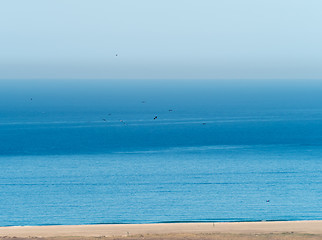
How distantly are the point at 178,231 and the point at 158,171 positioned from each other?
23503mm

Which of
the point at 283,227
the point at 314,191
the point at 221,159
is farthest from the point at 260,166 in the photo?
the point at 283,227

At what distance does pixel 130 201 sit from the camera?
1716 inches

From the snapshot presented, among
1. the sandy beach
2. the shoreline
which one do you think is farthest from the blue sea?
the sandy beach

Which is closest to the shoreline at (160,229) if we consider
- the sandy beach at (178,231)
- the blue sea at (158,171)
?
the sandy beach at (178,231)

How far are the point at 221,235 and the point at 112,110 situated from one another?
4419 inches

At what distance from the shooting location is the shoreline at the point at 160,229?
103 feet

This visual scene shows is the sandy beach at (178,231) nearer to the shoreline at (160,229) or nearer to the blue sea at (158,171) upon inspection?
the shoreline at (160,229)

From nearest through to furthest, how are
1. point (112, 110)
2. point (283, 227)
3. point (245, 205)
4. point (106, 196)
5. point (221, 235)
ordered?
1. point (221, 235)
2. point (283, 227)
3. point (245, 205)
4. point (106, 196)
5. point (112, 110)

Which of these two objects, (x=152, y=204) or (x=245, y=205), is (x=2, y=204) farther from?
(x=245, y=205)

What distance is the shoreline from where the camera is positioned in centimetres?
3142

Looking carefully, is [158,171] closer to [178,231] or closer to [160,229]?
[160,229]

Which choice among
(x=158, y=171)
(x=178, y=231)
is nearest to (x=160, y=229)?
(x=178, y=231)

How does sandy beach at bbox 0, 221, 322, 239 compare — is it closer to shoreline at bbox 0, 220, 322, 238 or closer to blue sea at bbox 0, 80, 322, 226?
shoreline at bbox 0, 220, 322, 238

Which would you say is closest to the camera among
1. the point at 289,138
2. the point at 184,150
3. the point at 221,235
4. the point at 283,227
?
the point at 221,235
